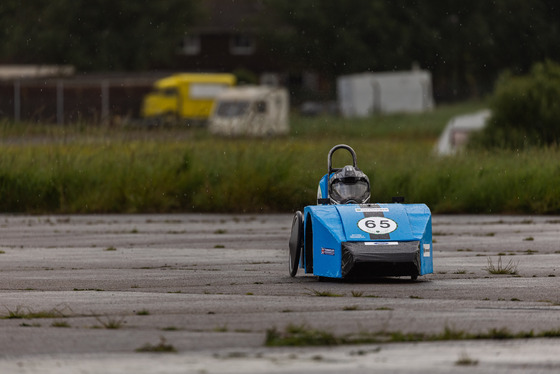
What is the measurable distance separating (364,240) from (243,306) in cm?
194

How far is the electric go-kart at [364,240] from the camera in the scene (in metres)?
12.4

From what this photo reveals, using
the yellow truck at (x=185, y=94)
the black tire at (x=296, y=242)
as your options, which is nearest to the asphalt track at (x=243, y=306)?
the black tire at (x=296, y=242)

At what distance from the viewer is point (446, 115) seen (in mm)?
63156

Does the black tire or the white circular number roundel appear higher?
the white circular number roundel

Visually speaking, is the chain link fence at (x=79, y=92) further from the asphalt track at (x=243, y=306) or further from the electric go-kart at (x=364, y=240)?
the electric go-kart at (x=364, y=240)

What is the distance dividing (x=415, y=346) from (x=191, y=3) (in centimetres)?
7743

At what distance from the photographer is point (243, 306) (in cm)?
1094

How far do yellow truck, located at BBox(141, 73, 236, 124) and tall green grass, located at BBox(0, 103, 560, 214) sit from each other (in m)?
34.8

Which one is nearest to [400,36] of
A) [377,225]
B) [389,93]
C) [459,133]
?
[389,93]

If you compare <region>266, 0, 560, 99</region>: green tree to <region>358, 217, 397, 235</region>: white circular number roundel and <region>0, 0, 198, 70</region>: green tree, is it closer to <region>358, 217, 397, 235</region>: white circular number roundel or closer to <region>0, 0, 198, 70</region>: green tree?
<region>0, 0, 198, 70</region>: green tree

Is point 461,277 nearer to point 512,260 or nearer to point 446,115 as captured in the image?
point 512,260

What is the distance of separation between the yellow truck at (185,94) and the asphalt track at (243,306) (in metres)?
43.4

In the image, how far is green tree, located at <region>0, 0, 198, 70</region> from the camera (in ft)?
257

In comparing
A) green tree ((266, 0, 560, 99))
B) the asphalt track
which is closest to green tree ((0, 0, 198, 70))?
green tree ((266, 0, 560, 99))
